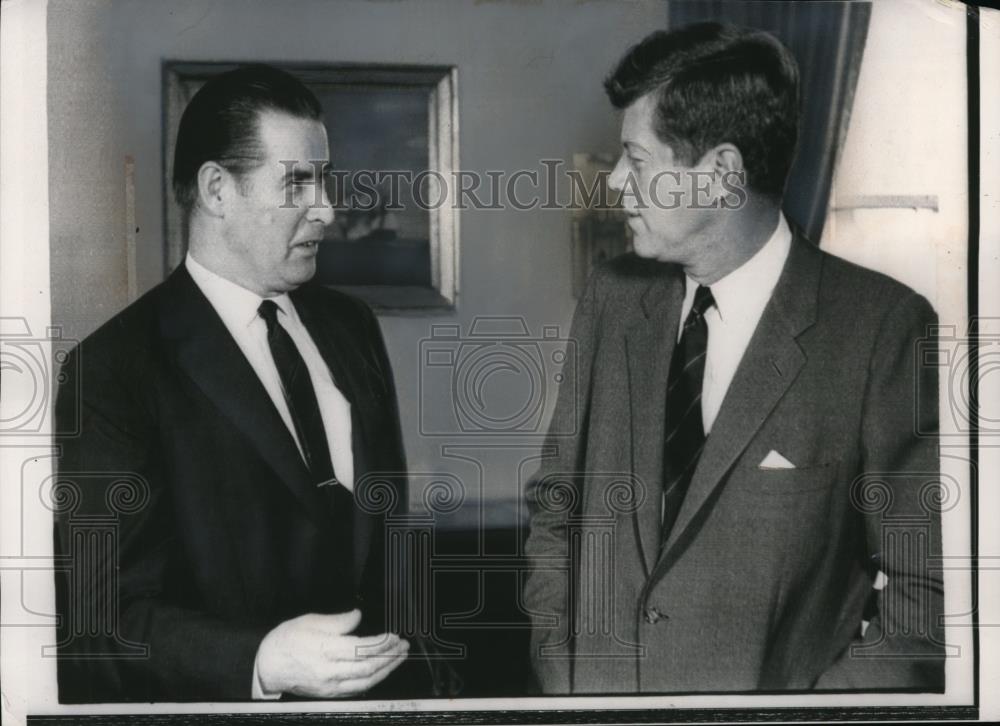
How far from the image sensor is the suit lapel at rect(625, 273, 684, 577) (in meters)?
2.74

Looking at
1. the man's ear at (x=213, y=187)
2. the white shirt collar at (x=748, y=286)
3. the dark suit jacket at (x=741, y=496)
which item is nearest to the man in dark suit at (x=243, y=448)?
the man's ear at (x=213, y=187)

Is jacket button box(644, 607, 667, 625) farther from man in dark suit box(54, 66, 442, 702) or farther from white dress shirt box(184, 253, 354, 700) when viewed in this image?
white dress shirt box(184, 253, 354, 700)

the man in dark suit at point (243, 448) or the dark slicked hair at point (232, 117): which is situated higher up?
the dark slicked hair at point (232, 117)

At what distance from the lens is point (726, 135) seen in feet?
8.91

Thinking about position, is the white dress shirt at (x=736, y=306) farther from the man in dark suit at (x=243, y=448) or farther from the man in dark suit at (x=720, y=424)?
the man in dark suit at (x=243, y=448)

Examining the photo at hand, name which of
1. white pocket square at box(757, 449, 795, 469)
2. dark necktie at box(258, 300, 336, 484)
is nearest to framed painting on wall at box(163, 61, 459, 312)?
dark necktie at box(258, 300, 336, 484)

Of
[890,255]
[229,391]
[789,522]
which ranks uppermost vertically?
[890,255]

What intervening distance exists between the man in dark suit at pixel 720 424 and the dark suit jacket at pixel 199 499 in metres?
0.50

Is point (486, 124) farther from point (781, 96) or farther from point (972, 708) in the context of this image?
point (972, 708)

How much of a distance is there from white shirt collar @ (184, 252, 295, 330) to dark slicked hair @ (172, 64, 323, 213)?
6.2 inches

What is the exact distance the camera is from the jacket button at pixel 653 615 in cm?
275

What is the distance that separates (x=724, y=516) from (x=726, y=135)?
0.95 meters

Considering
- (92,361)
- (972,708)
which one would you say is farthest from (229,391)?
(972,708)

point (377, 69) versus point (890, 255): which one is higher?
point (377, 69)
